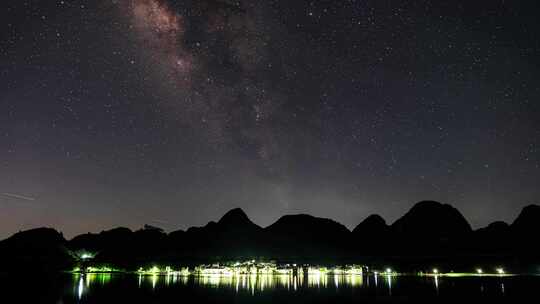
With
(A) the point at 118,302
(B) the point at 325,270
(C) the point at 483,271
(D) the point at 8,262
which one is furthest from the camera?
(B) the point at 325,270

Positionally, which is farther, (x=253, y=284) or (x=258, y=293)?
(x=253, y=284)

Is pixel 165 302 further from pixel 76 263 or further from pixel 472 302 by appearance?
pixel 76 263

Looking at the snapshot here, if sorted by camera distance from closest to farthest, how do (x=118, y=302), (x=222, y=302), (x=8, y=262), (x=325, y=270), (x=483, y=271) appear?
(x=118, y=302)
(x=222, y=302)
(x=483, y=271)
(x=8, y=262)
(x=325, y=270)

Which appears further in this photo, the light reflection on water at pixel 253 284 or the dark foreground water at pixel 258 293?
the light reflection on water at pixel 253 284

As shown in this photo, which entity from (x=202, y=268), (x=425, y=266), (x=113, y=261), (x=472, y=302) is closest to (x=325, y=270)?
(x=425, y=266)

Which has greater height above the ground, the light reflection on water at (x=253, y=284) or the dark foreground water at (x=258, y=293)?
the dark foreground water at (x=258, y=293)

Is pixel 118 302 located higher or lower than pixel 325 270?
higher

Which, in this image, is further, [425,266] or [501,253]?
[501,253]

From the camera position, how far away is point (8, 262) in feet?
590

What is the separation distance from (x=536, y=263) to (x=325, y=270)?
295 feet

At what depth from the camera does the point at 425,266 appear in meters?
180

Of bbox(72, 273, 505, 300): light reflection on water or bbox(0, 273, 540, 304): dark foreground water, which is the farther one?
bbox(72, 273, 505, 300): light reflection on water

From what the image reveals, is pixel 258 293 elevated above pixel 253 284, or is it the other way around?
pixel 258 293

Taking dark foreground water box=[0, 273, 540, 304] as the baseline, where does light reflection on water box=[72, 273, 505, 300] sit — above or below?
below
